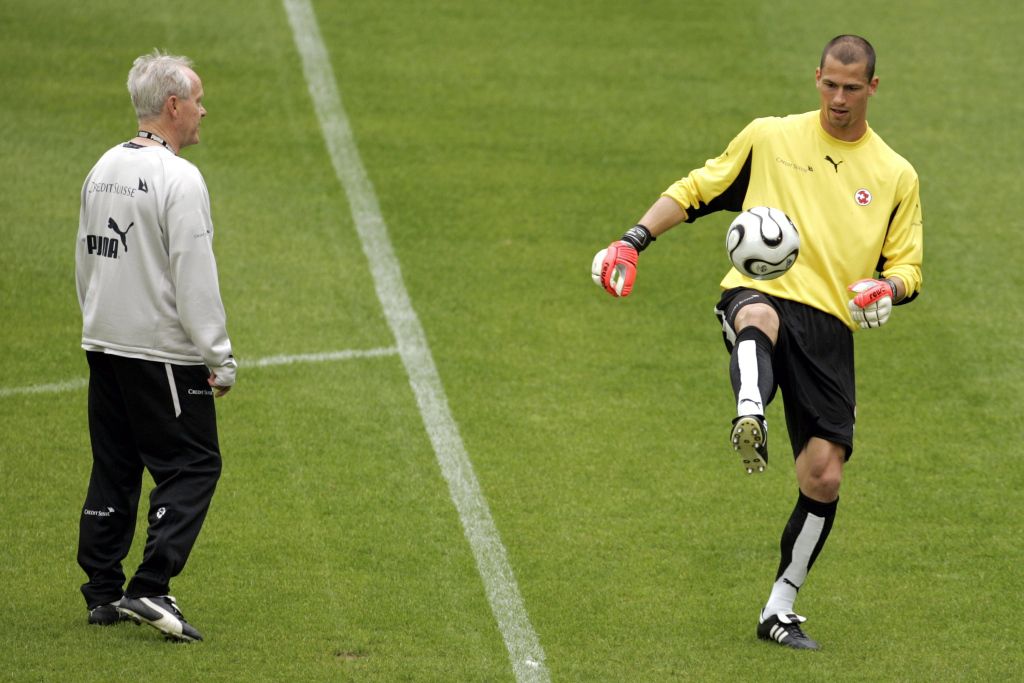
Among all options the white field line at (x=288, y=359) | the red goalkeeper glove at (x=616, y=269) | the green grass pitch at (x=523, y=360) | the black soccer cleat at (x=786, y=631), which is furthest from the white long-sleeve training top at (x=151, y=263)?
the white field line at (x=288, y=359)

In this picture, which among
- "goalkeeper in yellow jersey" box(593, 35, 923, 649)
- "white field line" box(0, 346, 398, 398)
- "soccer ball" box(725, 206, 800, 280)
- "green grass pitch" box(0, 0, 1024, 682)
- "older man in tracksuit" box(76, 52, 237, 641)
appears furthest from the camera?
"white field line" box(0, 346, 398, 398)

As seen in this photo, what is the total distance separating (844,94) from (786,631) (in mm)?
2222

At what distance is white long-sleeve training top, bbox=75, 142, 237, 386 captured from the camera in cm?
574

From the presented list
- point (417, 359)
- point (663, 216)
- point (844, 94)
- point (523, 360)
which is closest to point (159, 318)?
point (663, 216)

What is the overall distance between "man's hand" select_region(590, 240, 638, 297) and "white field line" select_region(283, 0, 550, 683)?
1491 millimetres

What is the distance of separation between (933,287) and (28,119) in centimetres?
706

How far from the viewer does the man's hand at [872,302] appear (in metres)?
5.93

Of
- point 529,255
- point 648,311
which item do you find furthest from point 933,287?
point 529,255

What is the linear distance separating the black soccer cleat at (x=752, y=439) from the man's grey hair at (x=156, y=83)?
2.47 metres

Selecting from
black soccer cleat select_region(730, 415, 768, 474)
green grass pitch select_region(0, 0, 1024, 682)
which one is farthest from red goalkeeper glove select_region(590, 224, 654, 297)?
green grass pitch select_region(0, 0, 1024, 682)

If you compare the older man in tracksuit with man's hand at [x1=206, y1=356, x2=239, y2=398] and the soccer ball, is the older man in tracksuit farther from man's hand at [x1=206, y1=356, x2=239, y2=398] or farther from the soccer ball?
the soccer ball

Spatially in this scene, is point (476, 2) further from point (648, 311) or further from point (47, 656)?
point (47, 656)

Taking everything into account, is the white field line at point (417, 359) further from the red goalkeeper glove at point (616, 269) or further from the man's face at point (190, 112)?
the man's face at point (190, 112)

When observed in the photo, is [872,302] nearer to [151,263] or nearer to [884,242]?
[884,242]
